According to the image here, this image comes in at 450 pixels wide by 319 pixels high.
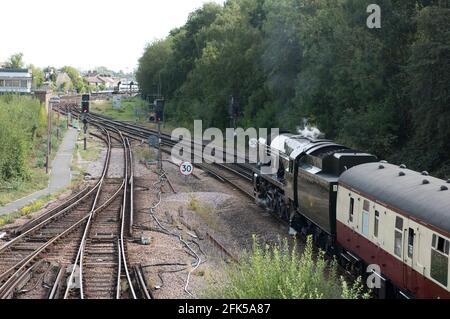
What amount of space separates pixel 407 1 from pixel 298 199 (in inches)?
623

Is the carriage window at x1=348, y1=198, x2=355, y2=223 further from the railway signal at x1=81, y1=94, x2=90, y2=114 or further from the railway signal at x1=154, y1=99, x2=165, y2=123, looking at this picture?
the railway signal at x1=81, y1=94, x2=90, y2=114

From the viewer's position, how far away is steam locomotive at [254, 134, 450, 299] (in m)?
10.7

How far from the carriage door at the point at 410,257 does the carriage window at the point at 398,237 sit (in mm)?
212

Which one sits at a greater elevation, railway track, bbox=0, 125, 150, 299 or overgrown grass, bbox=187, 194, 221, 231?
overgrown grass, bbox=187, 194, 221, 231

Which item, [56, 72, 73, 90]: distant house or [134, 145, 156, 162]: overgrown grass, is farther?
[56, 72, 73, 90]: distant house

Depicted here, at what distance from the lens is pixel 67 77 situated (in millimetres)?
181250

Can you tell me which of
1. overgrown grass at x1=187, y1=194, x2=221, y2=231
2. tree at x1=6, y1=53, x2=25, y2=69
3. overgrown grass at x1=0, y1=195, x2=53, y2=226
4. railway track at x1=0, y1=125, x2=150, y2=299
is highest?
tree at x1=6, y1=53, x2=25, y2=69

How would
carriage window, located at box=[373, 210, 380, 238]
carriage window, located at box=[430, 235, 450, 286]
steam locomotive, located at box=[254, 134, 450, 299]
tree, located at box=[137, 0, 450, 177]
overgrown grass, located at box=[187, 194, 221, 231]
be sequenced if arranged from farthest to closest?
tree, located at box=[137, 0, 450, 177]
overgrown grass, located at box=[187, 194, 221, 231]
carriage window, located at box=[373, 210, 380, 238]
steam locomotive, located at box=[254, 134, 450, 299]
carriage window, located at box=[430, 235, 450, 286]

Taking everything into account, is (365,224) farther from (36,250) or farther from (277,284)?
(36,250)

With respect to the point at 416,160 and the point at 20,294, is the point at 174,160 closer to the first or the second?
the point at 416,160

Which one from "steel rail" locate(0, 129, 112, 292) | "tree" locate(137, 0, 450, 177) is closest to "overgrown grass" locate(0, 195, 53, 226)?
"steel rail" locate(0, 129, 112, 292)

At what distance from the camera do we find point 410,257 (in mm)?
11586

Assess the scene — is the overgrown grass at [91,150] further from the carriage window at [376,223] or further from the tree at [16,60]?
the tree at [16,60]

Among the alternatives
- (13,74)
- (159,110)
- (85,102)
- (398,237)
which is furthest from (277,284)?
(13,74)
